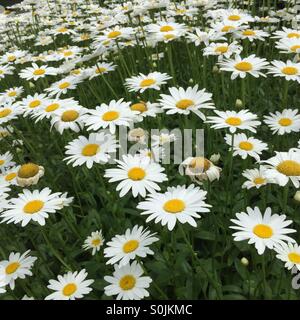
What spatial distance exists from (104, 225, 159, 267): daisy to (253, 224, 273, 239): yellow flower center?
582 mm

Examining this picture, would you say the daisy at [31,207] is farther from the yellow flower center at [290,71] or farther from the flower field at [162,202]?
the yellow flower center at [290,71]

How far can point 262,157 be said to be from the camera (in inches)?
151

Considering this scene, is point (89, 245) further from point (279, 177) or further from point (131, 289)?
point (279, 177)

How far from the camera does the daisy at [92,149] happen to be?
2768 mm

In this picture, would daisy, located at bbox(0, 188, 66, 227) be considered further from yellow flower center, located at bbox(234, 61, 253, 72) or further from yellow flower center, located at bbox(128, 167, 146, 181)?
yellow flower center, located at bbox(234, 61, 253, 72)

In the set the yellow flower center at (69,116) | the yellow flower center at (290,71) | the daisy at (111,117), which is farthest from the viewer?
the yellow flower center at (290,71)

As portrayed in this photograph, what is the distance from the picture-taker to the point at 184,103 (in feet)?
9.93

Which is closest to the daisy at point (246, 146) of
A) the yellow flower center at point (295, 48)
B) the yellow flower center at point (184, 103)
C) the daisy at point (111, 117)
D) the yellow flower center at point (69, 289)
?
the yellow flower center at point (184, 103)

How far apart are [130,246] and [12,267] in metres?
0.88

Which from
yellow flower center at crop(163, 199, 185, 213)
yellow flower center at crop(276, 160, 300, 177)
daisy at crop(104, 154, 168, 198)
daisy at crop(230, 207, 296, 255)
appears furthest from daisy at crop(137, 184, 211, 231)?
yellow flower center at crop(276, 160, 300, 177)

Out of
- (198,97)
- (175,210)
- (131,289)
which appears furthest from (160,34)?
(131,289)

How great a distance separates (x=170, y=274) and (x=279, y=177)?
39.3 inches

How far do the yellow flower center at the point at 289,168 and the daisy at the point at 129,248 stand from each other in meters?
0.88
